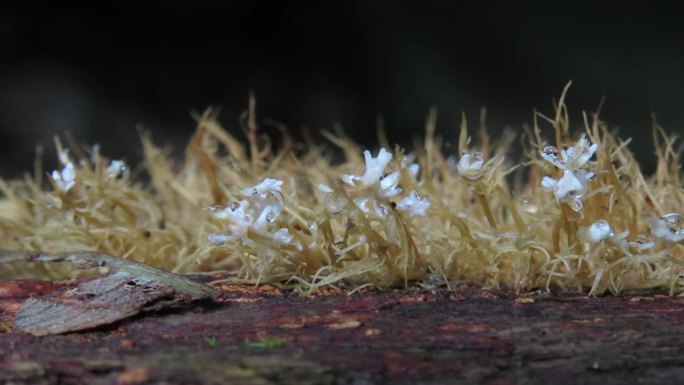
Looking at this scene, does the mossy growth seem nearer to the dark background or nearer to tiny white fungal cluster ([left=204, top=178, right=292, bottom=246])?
tiny white fungal cluster ([left=204, top=178, right=292, bottom=246])

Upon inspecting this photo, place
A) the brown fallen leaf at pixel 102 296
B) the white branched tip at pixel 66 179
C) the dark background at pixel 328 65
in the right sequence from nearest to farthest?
the brown fallen leaf at pixel 102 296 → the white branched tip at pixel 66 179 → the dark background at pixel 328 65

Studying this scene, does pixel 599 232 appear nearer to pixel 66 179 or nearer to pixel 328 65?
pixel 66 179

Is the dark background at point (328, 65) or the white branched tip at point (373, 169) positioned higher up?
the dark background at point (328, 65)

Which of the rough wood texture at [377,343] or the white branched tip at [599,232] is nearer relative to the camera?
the rough wood texture at [377,343]

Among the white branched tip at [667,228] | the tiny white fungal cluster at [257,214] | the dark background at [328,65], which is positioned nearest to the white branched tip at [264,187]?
the tiny white fungal cluster at [257,214]

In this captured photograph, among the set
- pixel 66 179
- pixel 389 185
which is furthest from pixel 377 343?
pixel 66 179

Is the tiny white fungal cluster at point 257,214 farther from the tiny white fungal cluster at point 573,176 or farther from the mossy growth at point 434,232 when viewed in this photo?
the tiny white fungal cluster at point 573,176
